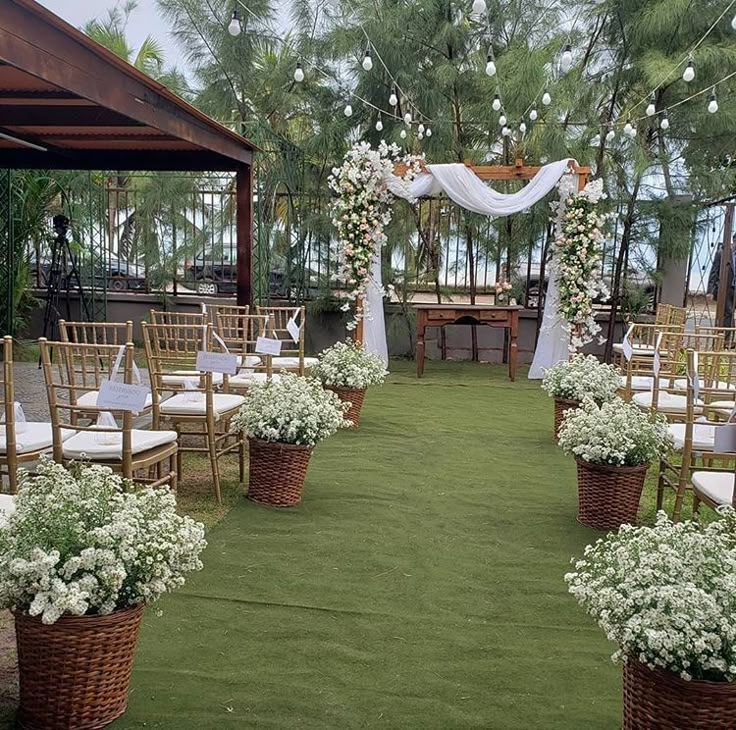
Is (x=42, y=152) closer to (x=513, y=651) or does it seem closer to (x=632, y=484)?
(x=632, y=484)

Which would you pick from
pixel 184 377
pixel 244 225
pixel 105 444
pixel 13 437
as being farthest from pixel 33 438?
pixel 244 225

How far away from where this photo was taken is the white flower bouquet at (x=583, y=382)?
5738mm

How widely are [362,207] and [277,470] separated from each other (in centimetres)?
545

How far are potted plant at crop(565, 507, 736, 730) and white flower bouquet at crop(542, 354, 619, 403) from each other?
3.58 metres

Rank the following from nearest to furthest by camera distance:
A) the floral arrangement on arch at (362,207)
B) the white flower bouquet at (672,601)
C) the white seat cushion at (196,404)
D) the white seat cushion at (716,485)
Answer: the white flower bouquet at (672,601)
the white seat cushion at (716,485)
the white seat cushion at (196,404)
the floral arrangement on arch at (362,207)

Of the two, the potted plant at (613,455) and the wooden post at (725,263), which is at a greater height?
the wooden post at (725,263)

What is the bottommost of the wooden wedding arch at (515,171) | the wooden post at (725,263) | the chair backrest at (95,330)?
the chair backrest at (95,330)

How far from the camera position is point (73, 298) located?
10914mm

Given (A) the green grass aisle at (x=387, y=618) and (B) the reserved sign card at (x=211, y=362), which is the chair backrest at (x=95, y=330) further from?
(A) the green grass aisle at (x=387, y=618)

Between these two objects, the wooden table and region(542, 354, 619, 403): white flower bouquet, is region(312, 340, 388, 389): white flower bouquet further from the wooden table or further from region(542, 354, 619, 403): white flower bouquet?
the wooden table

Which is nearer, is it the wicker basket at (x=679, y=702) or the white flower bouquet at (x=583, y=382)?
the wicker basket at (x=679, y=702)

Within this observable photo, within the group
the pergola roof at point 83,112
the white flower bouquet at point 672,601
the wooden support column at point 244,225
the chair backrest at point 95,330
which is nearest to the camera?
the white flower bouquet at point 672,601

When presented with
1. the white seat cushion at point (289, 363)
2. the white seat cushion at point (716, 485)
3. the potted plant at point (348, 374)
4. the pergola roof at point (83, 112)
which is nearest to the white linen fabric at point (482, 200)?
the pergola roof at point (83, 112)

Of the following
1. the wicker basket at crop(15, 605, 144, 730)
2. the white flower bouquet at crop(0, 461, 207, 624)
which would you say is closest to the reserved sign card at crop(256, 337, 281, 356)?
the white flower bouquet at crop(0, 461, 207, 624)
